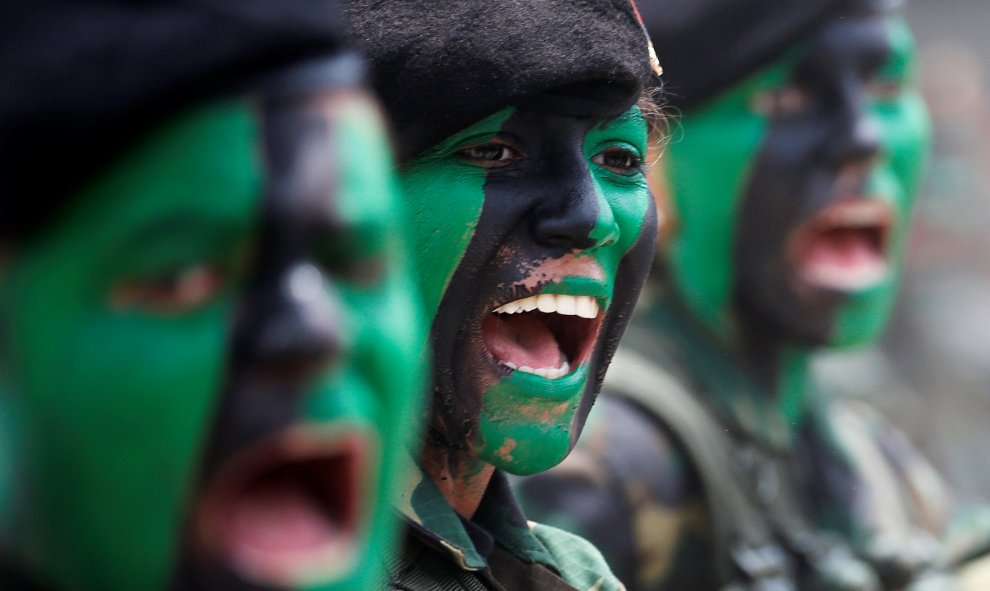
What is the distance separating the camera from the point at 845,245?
3.74 metres

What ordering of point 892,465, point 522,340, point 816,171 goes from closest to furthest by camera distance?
point 522,340
point 816,171
point 892,465

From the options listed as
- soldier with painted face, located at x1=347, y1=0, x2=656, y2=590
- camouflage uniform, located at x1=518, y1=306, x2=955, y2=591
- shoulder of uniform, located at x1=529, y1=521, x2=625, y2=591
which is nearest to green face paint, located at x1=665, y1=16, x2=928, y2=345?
camouflage uniform, located at x1=518, y1=306, x2=955, y2=591

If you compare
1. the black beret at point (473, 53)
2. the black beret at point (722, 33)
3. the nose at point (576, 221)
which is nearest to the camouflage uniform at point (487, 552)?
the nose at point (576, 221)

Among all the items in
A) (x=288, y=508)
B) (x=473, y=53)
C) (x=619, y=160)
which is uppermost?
(x=288, y=508)

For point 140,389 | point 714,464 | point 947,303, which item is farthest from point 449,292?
point 947,303

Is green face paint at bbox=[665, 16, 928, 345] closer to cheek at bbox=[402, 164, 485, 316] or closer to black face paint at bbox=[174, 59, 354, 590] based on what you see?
cheek at bbox=[402, 164, 485, 316]

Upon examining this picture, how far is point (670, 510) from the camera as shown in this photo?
10.6 feet

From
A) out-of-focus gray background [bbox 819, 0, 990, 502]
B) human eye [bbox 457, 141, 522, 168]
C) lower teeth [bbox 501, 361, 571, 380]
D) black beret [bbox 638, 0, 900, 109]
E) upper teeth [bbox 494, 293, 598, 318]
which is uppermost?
human eye [bbox 457, 141, 522, 168]

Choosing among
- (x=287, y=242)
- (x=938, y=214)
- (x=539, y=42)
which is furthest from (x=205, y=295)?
(x=938, y=214)

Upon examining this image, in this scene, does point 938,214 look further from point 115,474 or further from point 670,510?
point 115,474

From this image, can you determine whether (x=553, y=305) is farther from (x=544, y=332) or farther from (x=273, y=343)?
(x=273, y=343)

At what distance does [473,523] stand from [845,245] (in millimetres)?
2056

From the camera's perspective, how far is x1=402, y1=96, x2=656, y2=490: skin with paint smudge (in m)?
1.75

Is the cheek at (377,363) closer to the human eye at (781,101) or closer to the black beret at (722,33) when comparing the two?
the black beret at (722,33)
